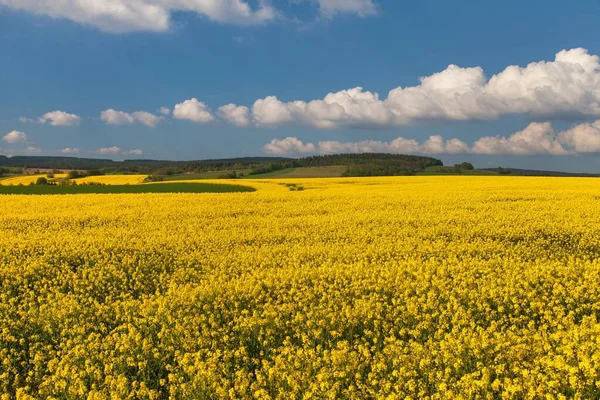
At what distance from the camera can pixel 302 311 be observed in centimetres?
777

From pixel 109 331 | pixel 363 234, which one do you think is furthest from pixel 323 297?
pixel 363 234

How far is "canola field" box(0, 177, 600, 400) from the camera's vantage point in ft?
17.2

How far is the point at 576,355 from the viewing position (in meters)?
5.47

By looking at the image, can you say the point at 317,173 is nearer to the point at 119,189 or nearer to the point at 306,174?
the point at 306,174

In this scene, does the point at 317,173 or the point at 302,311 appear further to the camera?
the point at 317,173

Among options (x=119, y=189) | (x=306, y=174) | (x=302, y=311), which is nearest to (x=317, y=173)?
(x=306, y=174)

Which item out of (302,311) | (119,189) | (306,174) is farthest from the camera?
(306,174)

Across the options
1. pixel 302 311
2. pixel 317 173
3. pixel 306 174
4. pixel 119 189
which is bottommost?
pixel 302 311

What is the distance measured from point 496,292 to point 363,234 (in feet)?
22.7

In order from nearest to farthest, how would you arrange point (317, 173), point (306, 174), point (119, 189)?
1. point (119, 189)
2. point (306, 174)
3. point (317, 173)

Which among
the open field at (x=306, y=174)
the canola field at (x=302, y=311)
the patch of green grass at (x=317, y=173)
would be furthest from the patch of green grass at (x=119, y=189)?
the patch of green grass at (x=317, y=173)

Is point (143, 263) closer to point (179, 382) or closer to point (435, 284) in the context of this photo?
point (179, 382)

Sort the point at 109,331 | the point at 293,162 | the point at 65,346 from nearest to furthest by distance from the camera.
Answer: the point at 65,346 < the point at 109,331 < the point at 293,162

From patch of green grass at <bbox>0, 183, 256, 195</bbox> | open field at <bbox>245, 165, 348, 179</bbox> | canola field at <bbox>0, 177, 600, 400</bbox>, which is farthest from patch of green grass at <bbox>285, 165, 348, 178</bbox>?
canola field at <bbox>0, 177, 600, 400</bbox>
